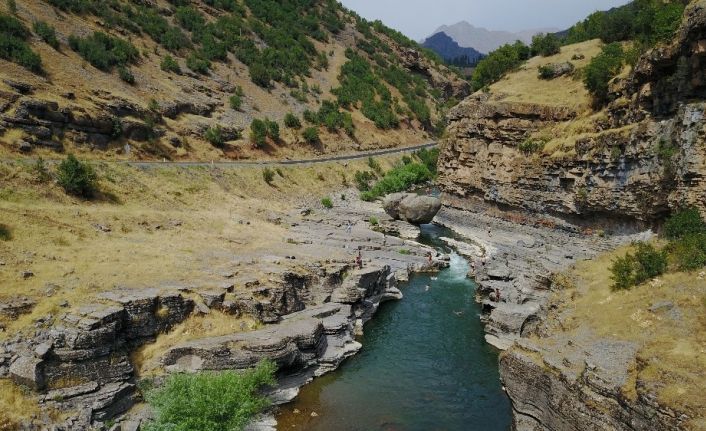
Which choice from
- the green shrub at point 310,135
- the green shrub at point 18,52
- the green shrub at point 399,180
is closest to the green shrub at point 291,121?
the green shrub at point 310,135

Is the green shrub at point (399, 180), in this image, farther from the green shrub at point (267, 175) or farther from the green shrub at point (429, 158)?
the green shrub at point (267, 175)

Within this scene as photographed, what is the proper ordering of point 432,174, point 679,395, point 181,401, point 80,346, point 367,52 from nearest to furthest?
point 679,395 < point 181,401 < point 80,346 < point 432,174 < point 367,52

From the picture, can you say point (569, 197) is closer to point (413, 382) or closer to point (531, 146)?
point (531, 146)

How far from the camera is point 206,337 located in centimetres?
2539

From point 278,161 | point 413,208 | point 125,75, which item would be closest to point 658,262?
point 413,208

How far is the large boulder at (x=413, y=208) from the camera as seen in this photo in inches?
2179

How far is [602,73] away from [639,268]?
33.4 meters

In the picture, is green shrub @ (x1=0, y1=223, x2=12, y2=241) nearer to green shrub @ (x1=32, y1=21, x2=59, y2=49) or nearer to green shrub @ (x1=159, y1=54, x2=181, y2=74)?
green shrub @ (x1=32, y1=21, x2=59, y2=49)

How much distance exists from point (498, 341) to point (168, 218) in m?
28.1

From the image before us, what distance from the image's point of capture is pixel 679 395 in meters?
13.7

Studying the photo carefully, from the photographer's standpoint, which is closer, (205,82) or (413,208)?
(413,208)

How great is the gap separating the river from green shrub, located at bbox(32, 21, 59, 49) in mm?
56209

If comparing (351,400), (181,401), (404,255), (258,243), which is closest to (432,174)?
(404,255)

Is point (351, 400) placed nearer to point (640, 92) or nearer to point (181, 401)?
point (181, 401)
